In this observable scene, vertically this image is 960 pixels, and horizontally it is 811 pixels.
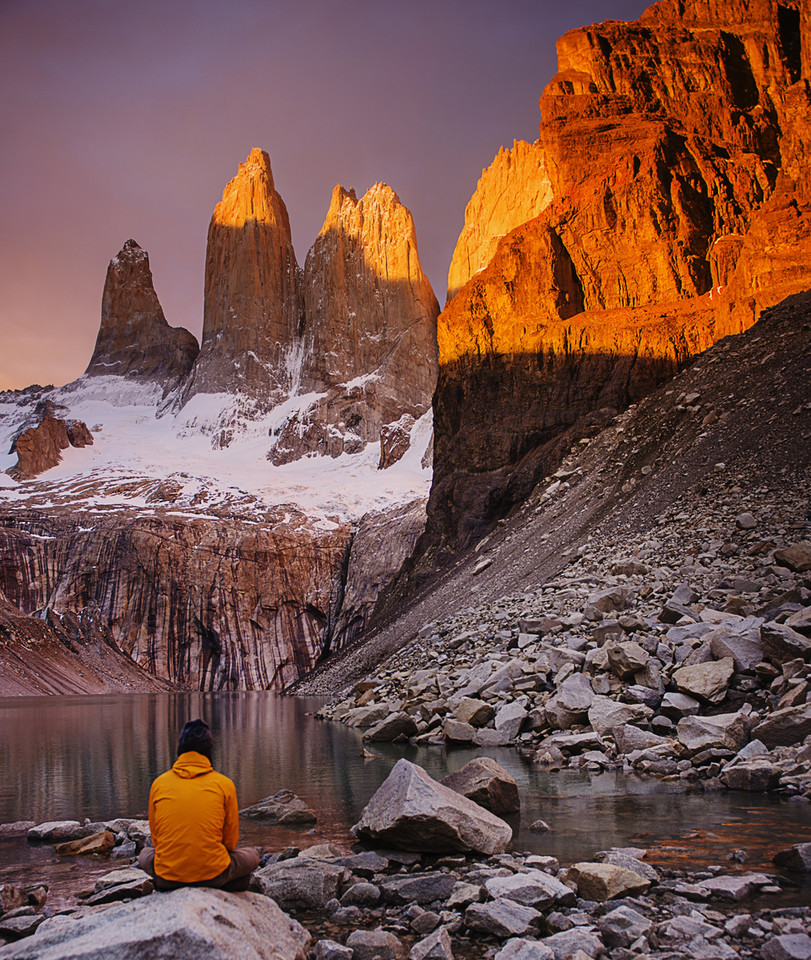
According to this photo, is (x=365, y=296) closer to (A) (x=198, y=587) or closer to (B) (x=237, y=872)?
(A) (x=198, y=587)

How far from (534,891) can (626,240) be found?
144 ft

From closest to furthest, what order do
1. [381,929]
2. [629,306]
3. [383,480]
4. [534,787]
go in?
[381,929], [534,787], [629,306], [383,480]

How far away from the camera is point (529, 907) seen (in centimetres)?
557

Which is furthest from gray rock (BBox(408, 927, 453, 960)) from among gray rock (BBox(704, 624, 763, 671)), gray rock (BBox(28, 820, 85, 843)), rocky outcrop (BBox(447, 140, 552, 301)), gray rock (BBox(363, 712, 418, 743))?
rocky outcrop (BBox(447, 140, 552, 301))

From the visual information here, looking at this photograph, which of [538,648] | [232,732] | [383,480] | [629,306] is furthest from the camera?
[383,480]

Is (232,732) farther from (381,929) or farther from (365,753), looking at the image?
(381,929)

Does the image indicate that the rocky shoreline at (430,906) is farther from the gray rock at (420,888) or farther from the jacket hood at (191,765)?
the jacket hood at (191,765)

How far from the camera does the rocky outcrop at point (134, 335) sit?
139 meters

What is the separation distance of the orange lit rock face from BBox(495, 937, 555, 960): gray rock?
120 feet

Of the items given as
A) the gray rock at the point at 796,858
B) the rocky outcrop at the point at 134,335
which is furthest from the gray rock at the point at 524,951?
the rocky outcrop at the point at 134,335

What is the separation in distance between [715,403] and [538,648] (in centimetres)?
1901

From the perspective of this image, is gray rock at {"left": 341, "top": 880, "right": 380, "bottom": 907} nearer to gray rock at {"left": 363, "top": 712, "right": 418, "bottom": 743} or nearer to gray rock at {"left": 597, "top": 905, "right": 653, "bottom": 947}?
gray rock at {"left": 597, "top": 905, "right": 653, "bottom": 947}

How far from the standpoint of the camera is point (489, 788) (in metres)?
8.90

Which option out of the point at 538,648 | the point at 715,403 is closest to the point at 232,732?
the point at 538,648
